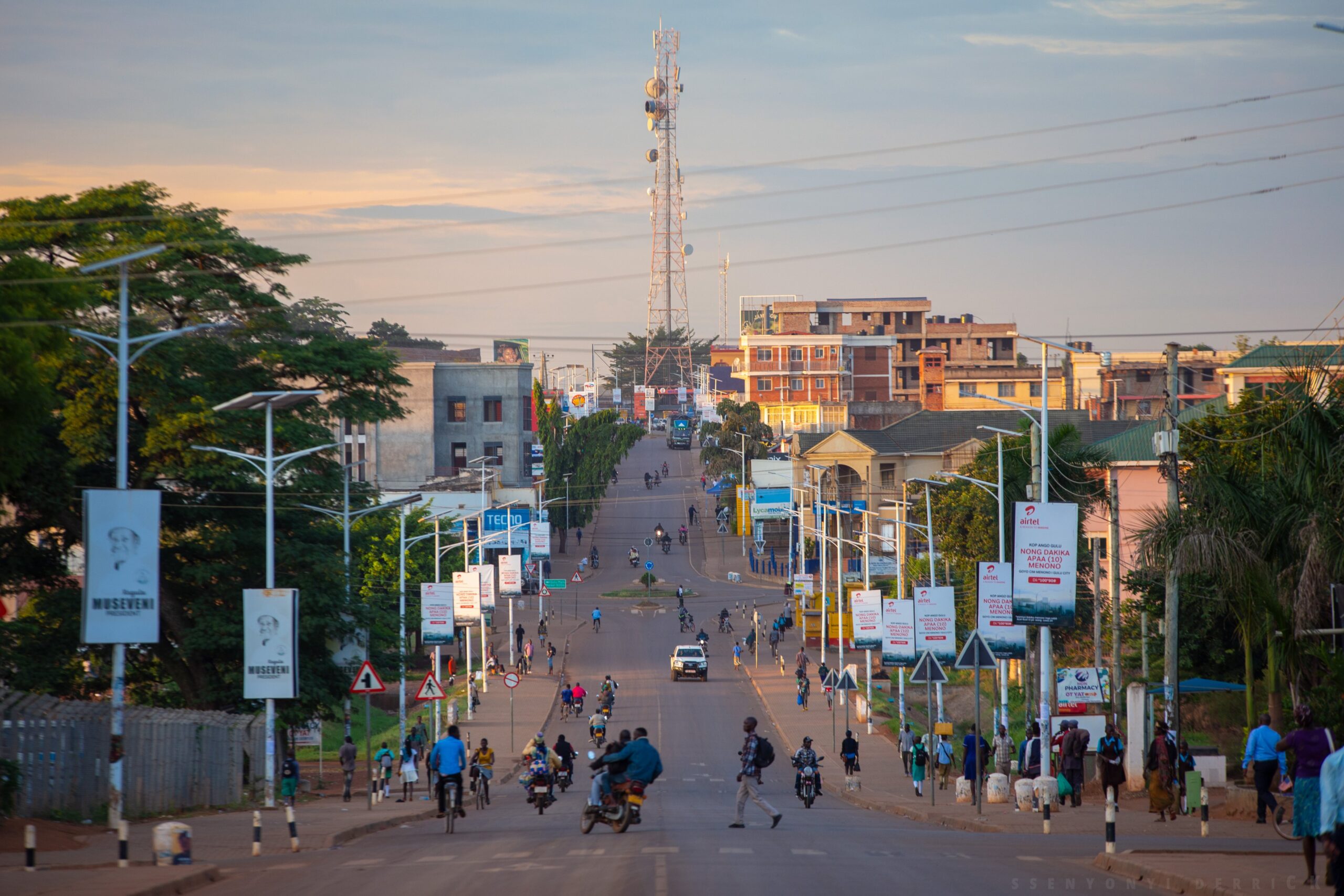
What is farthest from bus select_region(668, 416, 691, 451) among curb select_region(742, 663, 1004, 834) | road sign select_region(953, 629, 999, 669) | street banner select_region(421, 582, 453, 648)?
road sign select_region(953, 629, 999, 669)

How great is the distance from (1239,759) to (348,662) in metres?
22.1

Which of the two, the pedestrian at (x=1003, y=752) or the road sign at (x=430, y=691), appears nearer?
the pedestrian at (x=1003, y=752)

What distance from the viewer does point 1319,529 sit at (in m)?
25.7

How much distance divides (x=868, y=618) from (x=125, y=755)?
26.3 m

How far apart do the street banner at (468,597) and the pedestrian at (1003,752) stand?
21.1 metres

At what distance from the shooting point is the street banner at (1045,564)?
1045 inches

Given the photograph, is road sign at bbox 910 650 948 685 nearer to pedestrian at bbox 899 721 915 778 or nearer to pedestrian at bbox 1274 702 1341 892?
pedestrian at bbox 1274 702 1341 892

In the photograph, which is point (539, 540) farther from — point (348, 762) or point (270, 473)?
point (270, 473)

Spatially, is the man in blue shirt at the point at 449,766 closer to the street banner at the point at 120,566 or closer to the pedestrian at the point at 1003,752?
the street banner at the point at 120,566

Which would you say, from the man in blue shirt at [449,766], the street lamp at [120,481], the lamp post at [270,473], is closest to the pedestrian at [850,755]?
the man in blue shirt at [449,766]

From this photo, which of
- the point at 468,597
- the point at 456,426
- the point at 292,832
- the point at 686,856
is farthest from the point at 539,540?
the point at 686,856

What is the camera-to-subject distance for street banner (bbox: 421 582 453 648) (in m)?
45.3

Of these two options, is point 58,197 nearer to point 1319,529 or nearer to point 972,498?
point 1319,529

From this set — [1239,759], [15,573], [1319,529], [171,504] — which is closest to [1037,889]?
[1319,529]
